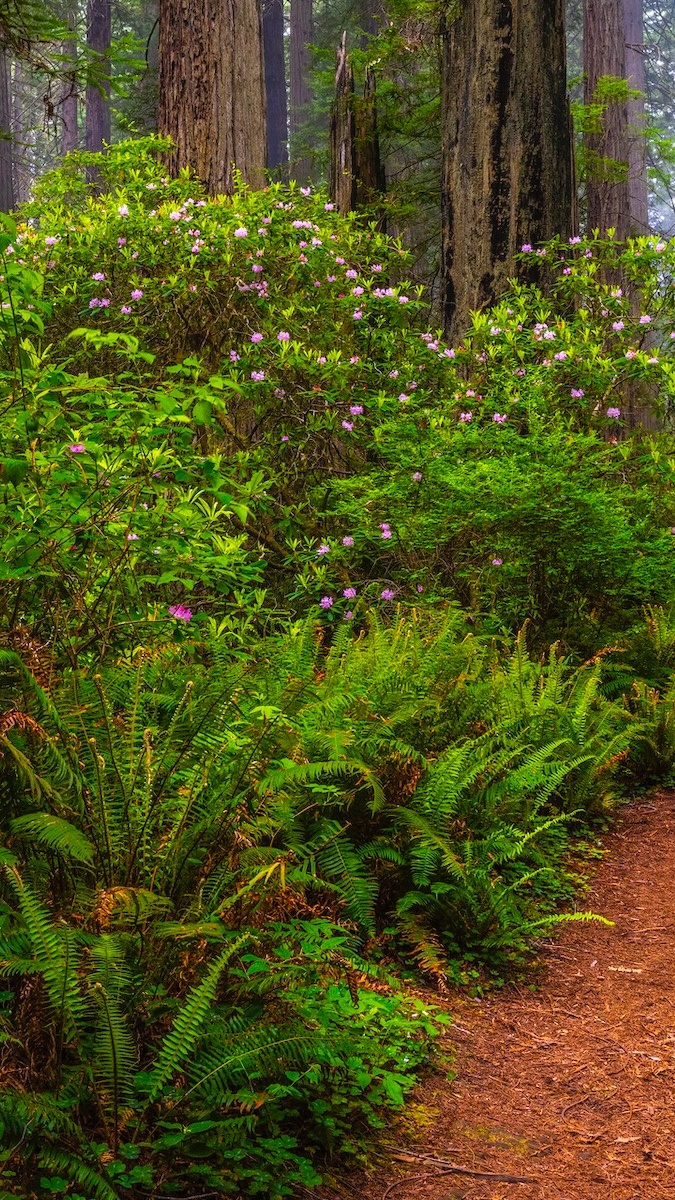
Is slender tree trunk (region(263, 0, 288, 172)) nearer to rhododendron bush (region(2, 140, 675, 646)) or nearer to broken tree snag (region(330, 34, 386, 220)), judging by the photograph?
broken tree snag (region(330, 34, 386, 220))

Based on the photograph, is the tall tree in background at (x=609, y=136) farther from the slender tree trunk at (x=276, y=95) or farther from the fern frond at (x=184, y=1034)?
the slender tree trunk at (x=276, y=95)

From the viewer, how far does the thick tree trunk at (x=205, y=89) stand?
30.5 ft

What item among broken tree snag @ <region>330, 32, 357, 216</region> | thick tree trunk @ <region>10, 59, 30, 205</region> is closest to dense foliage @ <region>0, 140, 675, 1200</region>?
broken tree snag @ <region>330, 32, 357, 216</region>

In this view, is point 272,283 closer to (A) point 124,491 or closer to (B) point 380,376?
(B) point 380,376

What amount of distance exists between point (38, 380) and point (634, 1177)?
281cm

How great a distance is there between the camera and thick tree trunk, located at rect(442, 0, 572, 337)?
8820mm

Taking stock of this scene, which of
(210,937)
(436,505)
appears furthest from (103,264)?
(210,937)

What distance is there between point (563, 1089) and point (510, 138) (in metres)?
7.72

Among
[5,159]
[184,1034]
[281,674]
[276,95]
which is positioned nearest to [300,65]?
[276,95]

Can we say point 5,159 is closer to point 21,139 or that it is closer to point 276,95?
point 276,95

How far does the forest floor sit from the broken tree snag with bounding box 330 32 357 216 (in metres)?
8.23

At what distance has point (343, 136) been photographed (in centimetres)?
1082

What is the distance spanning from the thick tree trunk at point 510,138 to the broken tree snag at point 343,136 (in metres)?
1.88

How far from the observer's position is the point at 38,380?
3568mm
